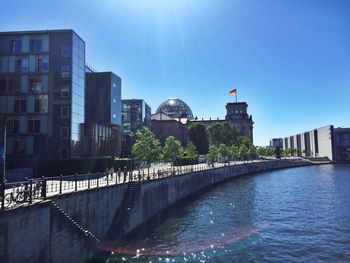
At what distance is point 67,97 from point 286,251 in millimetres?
39836

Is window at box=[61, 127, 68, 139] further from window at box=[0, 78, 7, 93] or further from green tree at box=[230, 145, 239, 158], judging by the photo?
green tree at box=[230, 145, 239, 158]

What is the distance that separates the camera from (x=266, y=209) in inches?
1736

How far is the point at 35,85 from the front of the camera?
169 ft

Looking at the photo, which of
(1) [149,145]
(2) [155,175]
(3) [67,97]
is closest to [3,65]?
(3) [67,97]

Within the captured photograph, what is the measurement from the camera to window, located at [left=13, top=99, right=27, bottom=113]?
51.3 m

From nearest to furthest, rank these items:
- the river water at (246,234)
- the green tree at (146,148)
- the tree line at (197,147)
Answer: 1. the river water at (246,234)
2. the green tree at (146,148)
3. the tree line at (197,147)

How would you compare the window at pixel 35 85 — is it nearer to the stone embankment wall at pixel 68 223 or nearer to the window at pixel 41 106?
the window at pixel 41 106

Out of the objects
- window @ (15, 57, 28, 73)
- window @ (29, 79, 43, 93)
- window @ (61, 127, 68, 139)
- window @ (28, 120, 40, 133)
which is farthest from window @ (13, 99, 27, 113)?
window @ (61, 127, 68, 139)

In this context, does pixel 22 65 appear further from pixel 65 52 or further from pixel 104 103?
pixel 104 103

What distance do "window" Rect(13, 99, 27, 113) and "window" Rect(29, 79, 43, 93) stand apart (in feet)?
8.02

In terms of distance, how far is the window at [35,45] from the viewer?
51750mm

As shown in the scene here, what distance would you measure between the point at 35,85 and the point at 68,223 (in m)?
37.8

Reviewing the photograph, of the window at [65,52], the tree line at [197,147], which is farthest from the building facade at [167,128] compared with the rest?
the window at [65,52]

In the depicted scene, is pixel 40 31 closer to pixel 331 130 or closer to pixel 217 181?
pixel 217 181
